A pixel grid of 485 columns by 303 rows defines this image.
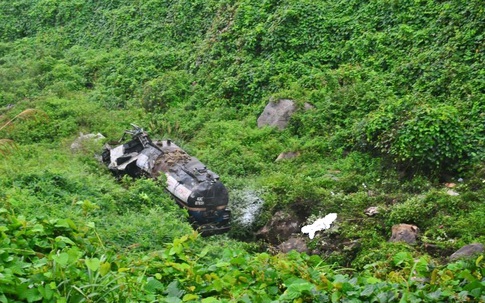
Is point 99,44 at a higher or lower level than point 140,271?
lower

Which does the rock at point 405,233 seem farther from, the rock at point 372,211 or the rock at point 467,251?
the rock at point 467,251

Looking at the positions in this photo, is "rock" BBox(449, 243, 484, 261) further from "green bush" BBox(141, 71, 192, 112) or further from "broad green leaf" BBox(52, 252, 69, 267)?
"green bush" BBox(141, 71, 192, 112)

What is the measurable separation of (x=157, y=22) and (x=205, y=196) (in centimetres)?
1103

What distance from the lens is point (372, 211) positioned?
36.7 ft

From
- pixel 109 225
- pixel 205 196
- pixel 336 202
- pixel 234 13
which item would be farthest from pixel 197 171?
pixel 234 13

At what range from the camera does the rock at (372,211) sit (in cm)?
Result: 1111

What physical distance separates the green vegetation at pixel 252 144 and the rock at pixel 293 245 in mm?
245

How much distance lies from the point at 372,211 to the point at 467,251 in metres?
2.22

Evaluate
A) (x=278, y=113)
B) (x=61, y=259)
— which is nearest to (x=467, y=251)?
(x=61, y=259)

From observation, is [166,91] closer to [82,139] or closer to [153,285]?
[82,139]

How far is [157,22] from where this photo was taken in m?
21.5

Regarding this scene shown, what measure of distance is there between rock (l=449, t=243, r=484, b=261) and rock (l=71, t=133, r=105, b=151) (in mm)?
8408

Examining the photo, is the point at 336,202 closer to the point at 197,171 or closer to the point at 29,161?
the point at 197,171

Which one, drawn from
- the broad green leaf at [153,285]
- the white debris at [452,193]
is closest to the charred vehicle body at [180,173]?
the white debris at [452,193]
